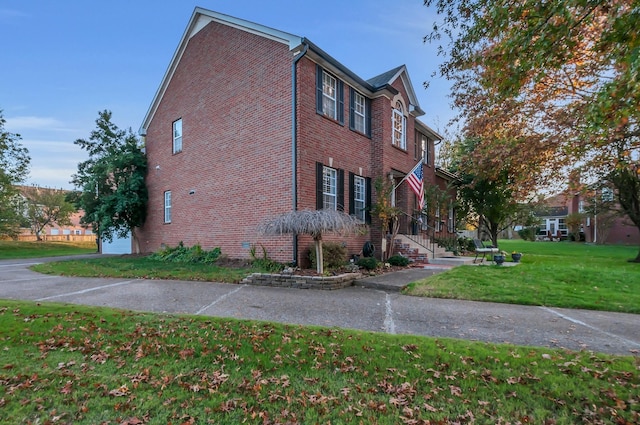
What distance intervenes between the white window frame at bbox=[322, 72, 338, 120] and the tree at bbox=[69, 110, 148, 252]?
10917 mm

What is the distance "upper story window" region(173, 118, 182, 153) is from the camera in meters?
15.2

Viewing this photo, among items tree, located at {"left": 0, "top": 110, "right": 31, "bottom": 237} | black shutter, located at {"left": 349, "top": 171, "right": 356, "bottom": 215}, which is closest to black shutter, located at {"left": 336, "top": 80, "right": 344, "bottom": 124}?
black shutter, located at {"left": 349, "top": 171, "right": 356, "bottom": 215}

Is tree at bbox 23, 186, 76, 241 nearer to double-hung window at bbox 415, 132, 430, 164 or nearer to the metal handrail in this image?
double-hung window at bbox 415, 132, 430, 164

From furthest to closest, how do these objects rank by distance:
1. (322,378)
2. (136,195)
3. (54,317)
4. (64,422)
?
1. (136,195)
2. (54,317)
3. (322,378)
4. (64,422)

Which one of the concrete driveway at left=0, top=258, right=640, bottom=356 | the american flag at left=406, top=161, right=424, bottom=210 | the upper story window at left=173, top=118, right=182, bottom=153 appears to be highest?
the upper story window at left=173, top=118, right=182, bottom=153

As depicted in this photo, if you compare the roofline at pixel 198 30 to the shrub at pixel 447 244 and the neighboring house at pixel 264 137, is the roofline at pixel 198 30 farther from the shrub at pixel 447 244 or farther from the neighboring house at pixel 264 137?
the shrub at pixel 447 244

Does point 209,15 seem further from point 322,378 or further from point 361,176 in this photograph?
point 322,378

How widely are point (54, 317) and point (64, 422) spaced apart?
312 centimetres

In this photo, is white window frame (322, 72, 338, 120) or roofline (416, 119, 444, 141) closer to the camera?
white window frame (322, 72, 338, 120)

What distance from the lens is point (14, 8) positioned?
1070 cm

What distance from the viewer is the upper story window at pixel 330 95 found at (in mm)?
11148

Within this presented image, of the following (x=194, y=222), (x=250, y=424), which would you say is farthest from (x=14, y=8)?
(x=250, y=424)

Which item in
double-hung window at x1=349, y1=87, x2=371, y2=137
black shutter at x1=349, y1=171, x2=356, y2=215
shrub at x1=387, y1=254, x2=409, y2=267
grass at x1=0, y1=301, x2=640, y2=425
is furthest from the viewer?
double-hung window at x1=349, y1=87, x2=371, y2=137

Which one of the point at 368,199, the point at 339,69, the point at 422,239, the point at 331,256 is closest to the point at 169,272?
the point at 331,256
